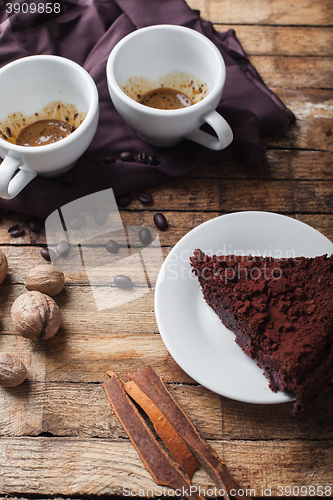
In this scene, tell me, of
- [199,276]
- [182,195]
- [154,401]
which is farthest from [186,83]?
[154,401]

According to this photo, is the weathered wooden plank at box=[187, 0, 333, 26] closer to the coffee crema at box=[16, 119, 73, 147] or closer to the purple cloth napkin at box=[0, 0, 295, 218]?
the purple cloth napkin at box=[0, 0, 295, 218]

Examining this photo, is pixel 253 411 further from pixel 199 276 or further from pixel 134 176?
pixel 134 176

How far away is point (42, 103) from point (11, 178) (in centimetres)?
50

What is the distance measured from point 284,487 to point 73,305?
1172 millimetres

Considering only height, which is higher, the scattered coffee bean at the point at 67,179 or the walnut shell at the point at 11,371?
the scattered coffee bean at the point at 67,179

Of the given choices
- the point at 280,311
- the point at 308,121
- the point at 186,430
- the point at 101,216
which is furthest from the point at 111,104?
the point at 186,430

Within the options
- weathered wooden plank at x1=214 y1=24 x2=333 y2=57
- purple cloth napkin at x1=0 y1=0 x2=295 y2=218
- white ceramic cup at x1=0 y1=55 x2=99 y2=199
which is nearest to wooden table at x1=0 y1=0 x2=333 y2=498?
purple cloth napkin at x1=0 y1=0 x2=295 y2=218

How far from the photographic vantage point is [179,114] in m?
1.79

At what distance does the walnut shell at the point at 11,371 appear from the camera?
1.66 meters

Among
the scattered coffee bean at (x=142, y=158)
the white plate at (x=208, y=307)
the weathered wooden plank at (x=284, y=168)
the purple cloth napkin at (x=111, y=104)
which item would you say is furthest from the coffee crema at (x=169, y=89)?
the white plate at (x=208, y=307)

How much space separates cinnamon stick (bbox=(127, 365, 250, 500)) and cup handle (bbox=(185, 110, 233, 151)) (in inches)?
42.7

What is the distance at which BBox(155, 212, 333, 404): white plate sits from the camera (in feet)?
5.32

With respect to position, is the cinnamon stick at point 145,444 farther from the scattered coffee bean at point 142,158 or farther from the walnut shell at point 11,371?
the scattered coffee bean at point 142,158

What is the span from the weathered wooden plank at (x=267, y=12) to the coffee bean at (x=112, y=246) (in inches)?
61.3
